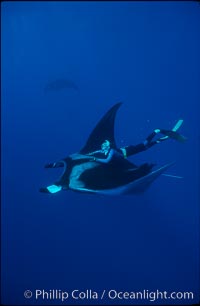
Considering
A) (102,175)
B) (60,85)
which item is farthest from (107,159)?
(60,85)

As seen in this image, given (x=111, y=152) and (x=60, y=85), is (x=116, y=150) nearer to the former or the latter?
(x=111, y=152)

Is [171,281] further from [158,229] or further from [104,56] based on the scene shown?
[104,56]

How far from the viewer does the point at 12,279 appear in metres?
5.72

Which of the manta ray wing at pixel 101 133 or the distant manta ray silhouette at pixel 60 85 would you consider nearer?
the manta ray wing at pixel 101 133

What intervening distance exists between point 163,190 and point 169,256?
123 cm

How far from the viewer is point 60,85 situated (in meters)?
6.94

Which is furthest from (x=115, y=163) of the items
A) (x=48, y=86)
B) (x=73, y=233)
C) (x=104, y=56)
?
(x=104, y=56)

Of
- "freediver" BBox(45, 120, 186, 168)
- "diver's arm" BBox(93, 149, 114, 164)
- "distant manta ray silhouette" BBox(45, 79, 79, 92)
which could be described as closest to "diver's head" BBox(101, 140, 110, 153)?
"freediver" BBox(45, 120, 186, 168)

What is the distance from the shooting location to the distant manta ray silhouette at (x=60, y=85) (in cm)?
685

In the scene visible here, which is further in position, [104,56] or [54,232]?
[104,56]

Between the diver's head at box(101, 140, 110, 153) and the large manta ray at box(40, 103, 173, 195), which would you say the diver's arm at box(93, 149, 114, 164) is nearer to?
the large manta ray at box(40, 103, 173, 195)

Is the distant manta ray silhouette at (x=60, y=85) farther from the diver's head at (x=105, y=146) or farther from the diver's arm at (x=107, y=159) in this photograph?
the diver's arm at (x=107, y=159)

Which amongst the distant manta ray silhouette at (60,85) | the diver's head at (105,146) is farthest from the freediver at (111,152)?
the distant manta ray silhouette at (60,85)

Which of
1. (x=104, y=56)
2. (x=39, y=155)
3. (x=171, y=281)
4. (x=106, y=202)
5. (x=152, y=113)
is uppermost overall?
(x=104, y=56)
